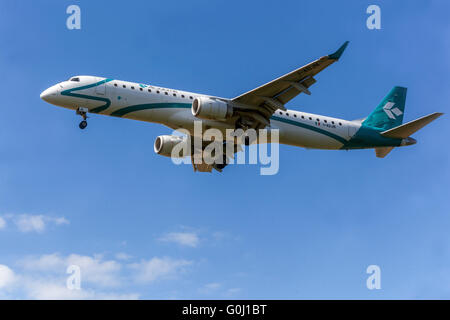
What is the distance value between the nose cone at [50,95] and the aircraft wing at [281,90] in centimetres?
1071

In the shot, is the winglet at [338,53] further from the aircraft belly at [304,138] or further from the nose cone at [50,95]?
the nose cone at [50,95]

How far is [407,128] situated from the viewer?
3991 cm

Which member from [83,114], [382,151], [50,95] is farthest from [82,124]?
[382,151]

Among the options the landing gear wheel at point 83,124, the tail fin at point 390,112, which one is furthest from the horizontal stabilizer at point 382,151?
the landing gear wheel at point 83,124

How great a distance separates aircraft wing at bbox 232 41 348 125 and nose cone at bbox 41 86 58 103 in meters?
10.7

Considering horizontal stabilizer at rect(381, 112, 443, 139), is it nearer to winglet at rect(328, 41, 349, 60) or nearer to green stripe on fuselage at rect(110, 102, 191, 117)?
winglet at rect(328, 41, 349, 60)

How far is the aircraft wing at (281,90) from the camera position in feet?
105

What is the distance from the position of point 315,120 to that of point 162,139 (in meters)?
10.5

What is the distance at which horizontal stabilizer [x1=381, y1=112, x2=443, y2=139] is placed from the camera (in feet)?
123

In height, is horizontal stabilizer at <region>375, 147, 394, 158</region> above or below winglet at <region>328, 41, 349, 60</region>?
below

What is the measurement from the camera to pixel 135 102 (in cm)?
3497

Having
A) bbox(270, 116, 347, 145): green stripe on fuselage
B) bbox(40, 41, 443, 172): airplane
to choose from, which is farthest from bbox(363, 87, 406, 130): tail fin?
bbox(40, 41, 443, 172): airplane

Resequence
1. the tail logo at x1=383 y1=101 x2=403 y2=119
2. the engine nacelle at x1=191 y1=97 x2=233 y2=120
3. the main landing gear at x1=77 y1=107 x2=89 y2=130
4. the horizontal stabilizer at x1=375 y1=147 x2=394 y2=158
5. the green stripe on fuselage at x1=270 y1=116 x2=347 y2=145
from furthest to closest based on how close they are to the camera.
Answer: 1. the tail logo at x1=383 y1=101 x2=403 y2=119
2. the horizontal stabilizer at x1=375 y1=147 x2=394 y2=158
3. the green stripe on fuselage at x1=270 y1=116 x2=347 y2=145
4. the main landing gear at x1=77 y1=107 x2=89 y2=130
5. the engine nacelle at x1=191 y1=97 x2=233 y2=120

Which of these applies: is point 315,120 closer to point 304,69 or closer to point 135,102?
point 304,69
